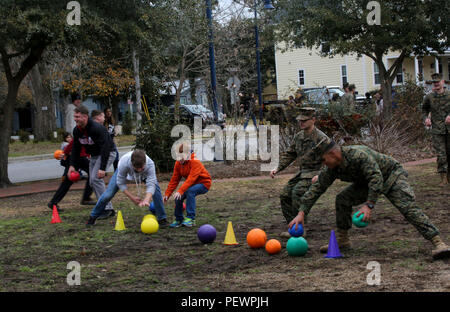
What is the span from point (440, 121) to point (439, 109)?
Answer: 0.22 m

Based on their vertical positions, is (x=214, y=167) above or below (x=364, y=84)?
below

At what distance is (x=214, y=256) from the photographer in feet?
22.8

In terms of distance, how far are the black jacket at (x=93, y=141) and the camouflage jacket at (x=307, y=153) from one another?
3.16 metres

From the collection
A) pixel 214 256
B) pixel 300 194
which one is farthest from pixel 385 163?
pixel 214 256

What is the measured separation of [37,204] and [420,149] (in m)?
10.3

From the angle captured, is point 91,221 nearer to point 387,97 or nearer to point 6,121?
point 6,121

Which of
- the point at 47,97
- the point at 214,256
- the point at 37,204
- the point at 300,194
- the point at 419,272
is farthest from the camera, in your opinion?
the point at 47,97

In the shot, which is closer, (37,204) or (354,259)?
(354,259)

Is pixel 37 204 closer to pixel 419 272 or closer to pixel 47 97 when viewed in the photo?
pixel 419 272

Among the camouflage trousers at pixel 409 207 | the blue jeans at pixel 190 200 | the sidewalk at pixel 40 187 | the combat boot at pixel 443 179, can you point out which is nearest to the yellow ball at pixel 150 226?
the blue jeans at pixel 190 200

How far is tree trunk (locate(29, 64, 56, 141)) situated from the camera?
3372 cm

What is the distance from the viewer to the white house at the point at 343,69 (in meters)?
43.3

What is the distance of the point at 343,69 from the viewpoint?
45.7 m
